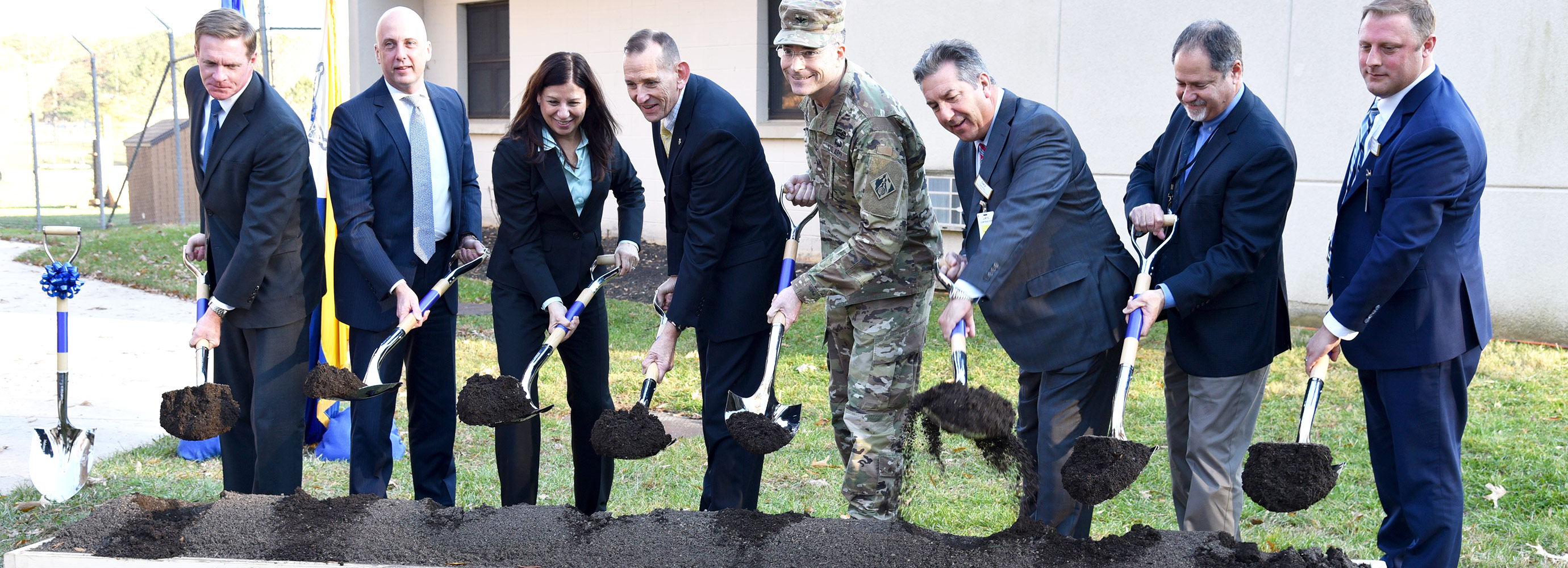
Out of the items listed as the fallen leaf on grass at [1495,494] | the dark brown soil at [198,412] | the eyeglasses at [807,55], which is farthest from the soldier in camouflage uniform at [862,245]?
the fallen leaf on grass at [1495,494]

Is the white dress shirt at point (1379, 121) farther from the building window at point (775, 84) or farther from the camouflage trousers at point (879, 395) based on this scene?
the building window at point (775, 84)

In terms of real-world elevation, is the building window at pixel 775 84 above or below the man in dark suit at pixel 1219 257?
above

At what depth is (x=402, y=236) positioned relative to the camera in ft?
12.8

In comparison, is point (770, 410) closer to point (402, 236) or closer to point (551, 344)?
point (551, 344)

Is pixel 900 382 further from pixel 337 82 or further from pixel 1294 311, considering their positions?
pixel 1294 311

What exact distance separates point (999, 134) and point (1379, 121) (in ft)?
3.55

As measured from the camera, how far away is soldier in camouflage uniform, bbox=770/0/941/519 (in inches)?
126

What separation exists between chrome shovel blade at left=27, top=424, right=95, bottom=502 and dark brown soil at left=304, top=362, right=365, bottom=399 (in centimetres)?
136

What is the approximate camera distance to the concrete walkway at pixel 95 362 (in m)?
5.62

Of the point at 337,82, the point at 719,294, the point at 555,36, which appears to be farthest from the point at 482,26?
the point at 719,294

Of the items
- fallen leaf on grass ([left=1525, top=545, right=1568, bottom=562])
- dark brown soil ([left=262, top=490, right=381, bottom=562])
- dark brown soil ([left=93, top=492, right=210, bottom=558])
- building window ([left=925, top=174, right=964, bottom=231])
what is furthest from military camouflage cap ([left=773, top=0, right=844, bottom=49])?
building window ([left=925, top=174, right=964, bottom=231])

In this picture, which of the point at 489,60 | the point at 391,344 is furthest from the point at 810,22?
the point at 489,60

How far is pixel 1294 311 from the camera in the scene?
8195mm

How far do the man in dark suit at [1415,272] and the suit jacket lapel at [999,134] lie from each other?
3.12 feet
